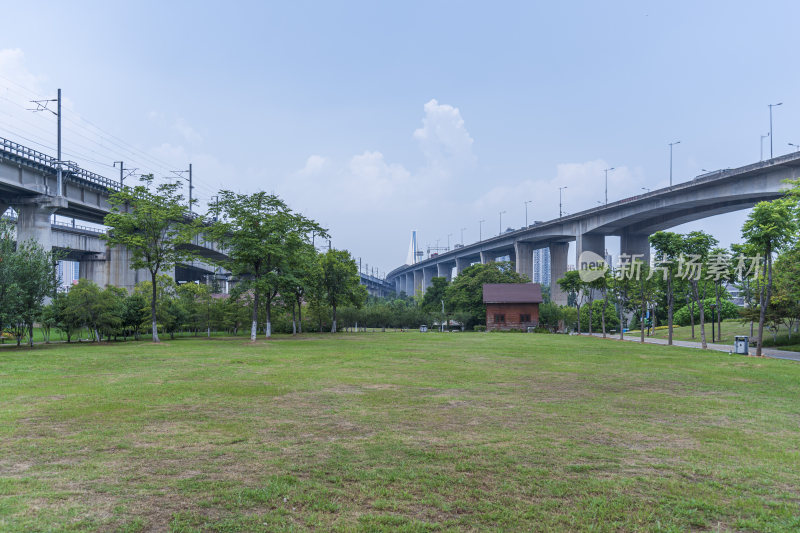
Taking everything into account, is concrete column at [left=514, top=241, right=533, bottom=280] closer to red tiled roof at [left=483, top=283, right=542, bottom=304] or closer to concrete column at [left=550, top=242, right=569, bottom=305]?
concrete column at [left=550, top=242, right=569, bottom=305]

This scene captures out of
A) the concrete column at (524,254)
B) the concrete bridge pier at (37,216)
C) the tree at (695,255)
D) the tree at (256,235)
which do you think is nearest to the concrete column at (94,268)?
the concrete bridge pier at (37,216)

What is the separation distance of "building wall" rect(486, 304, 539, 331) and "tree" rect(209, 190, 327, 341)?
38.1 meters

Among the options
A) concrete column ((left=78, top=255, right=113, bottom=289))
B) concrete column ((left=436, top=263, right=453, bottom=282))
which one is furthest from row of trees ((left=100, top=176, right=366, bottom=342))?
concrete column ((left=436, top=263, right=453, bottom=282))

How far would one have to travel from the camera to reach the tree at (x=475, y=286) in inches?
3046

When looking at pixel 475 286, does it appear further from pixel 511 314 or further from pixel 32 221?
pixel 32 221

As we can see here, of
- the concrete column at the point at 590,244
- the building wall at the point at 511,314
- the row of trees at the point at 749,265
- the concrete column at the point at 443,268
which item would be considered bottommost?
the building wall at the point at 511,314

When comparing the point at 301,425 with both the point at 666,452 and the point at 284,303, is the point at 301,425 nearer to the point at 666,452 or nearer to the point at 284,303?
the point at 666,452

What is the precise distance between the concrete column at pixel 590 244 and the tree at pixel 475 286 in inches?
457

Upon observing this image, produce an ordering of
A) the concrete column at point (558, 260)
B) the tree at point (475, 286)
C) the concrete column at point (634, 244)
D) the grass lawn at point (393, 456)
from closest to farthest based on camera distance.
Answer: the grass lawn at point (393, 456) < the tree at point (475, 286) < the concrete column at point (634, 244) < the concrete column at point (558, 260)

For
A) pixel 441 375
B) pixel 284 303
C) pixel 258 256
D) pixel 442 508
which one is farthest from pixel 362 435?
pixel 284 303

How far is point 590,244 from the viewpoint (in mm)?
90750

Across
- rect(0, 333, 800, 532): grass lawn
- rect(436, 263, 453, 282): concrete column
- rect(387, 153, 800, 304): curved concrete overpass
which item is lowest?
rect(0, 333, 800, 532): grass lawn

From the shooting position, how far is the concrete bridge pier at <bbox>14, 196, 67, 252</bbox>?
151 feet

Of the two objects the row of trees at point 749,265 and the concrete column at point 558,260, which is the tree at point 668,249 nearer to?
the row of trees at point 749,265
